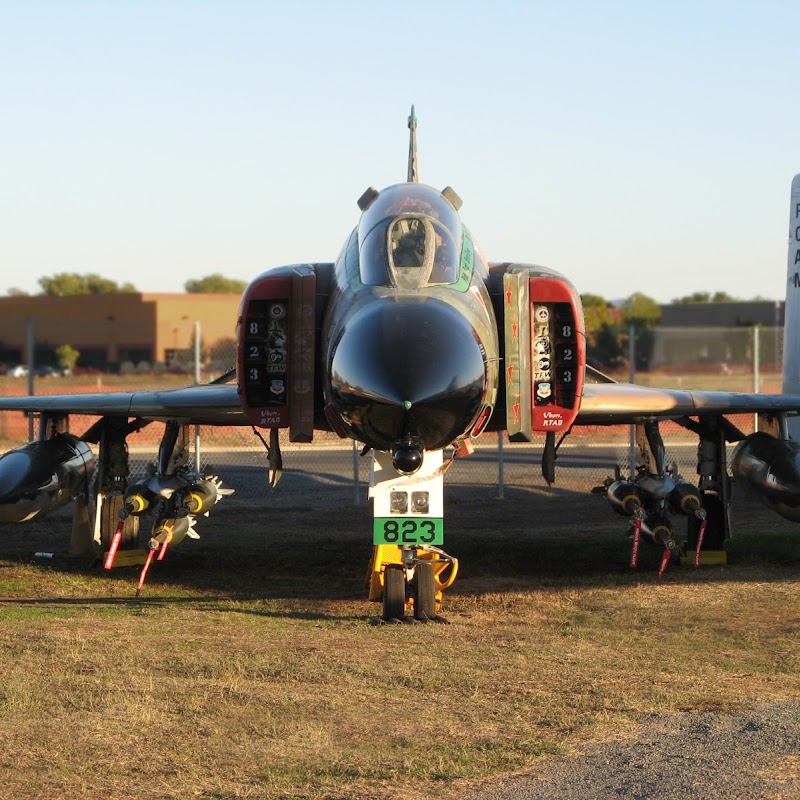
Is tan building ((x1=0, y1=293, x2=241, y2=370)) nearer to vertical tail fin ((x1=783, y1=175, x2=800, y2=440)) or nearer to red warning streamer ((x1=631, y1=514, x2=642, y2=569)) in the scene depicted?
vertical tail fin ((x1=783, y1=175, x2=800, y2=440))

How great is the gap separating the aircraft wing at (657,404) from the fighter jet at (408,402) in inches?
0.9

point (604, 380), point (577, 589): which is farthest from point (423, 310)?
point (604, 380)

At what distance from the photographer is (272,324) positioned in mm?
10742

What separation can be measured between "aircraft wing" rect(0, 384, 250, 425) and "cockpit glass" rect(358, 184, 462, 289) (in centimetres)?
319

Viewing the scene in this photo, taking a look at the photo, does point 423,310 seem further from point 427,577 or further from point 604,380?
point 604,380

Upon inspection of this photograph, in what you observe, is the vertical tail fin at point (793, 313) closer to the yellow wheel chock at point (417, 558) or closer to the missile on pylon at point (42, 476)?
the yellow wheel chock at point (417, 558)

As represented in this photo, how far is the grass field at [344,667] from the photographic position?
243 inches

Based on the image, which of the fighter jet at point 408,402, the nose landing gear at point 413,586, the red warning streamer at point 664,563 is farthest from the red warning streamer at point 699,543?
the nose landing gear at point 413,586

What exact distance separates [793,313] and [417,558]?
380 inches

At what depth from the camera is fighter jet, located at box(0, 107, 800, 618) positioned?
898 centimetres

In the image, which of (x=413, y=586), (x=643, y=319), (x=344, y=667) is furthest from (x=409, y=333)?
(x=643, y=319)

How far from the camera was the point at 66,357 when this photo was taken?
64312mm

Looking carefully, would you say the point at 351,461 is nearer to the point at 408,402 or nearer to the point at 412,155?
the point at 412,155

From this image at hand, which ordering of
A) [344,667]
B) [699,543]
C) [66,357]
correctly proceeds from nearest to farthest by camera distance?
1. [344,667]
2. [699,543]
3. [66,357]
